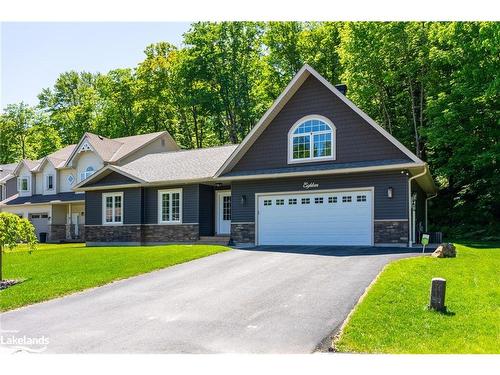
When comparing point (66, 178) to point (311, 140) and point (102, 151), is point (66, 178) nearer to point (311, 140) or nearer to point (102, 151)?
point (102, 151)

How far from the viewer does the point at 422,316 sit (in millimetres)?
8547

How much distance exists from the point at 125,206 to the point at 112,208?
1050 mm

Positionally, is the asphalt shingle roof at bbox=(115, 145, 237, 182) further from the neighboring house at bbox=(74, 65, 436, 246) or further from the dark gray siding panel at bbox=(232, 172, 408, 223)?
the dark gray siding panel at bbox=(232, 172, 408, 223)

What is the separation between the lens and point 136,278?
504 inches

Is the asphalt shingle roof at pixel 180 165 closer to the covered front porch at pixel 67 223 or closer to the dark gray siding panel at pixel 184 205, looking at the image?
the dark gray siding panel at pixel 184 205

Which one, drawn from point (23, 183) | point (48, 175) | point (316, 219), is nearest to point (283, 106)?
point (316, 219)

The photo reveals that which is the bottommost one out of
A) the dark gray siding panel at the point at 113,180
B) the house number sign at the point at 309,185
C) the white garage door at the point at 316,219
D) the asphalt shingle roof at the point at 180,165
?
the white garage door at the point at 316,219

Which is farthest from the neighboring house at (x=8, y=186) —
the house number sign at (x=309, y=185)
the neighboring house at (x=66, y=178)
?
the house number sign at (x=309, y=185)

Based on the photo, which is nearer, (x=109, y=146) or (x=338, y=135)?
(x=338, y=135)

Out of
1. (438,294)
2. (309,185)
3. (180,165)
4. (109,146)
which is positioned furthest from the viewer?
(109,146)

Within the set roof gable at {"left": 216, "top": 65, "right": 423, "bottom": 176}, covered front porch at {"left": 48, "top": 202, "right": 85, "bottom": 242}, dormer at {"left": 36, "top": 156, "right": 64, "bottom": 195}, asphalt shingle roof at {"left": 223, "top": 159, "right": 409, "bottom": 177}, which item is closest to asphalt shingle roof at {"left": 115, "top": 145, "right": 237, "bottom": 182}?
roof gable at {"left": 216, "top": 65, "right": 423, "bottom": 176}

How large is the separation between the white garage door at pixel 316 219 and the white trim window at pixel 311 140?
1436mm

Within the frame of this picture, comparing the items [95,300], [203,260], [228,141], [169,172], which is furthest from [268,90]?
[95,300]

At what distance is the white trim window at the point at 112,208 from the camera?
24422 millimetres
